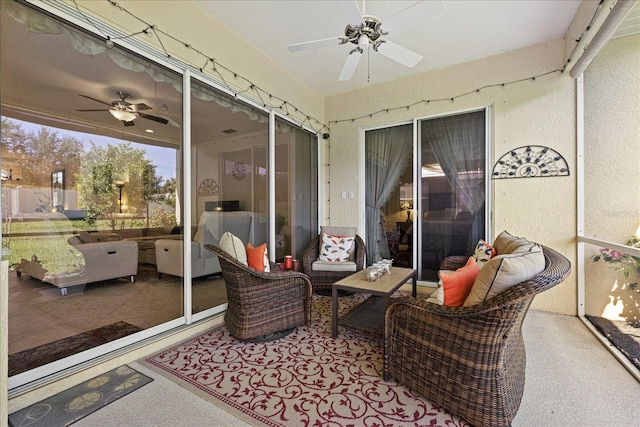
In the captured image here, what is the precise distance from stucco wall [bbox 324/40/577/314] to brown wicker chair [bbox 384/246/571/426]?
2.08m

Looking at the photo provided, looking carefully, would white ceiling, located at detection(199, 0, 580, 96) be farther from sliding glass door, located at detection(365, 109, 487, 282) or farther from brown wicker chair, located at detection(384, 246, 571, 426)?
brown wicker chair, located at detection(384, 246, 571, 426)

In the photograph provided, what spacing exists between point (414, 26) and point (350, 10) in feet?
4.90

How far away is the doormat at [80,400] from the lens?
63.4 inches

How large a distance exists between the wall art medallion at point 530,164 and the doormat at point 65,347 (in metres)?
4.47

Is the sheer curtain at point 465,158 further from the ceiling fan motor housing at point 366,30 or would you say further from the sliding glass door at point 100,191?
the sliding glass door at point 100,191

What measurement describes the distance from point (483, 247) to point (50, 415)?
3742mm

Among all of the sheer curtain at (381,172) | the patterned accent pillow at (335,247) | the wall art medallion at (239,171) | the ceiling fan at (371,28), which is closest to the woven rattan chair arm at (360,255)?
the patterned accent pillow at (335,247)

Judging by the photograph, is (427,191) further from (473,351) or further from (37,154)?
(37,154)

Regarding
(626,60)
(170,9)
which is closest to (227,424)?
(170,9)

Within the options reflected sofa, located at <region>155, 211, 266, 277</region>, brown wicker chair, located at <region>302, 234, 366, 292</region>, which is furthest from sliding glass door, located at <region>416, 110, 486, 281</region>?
reflected sofa, located at <region>155, 211, 266, 277</region>

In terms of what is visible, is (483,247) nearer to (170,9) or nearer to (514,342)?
(514,342)

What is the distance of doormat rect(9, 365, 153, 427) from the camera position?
161 cm

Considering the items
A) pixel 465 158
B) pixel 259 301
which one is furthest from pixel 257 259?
pixel 465 158

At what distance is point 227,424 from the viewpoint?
1590 mm
